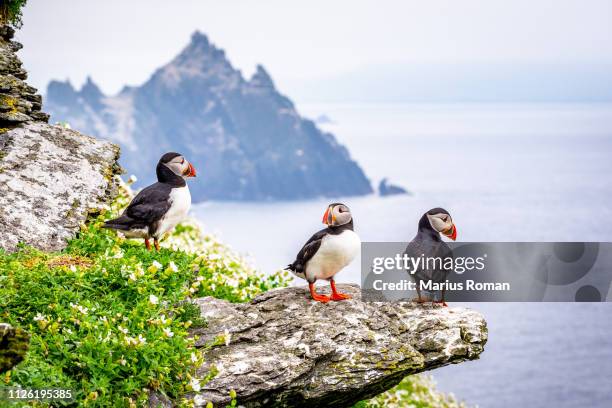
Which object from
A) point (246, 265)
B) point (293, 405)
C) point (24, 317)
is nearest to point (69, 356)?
point (24, 317)

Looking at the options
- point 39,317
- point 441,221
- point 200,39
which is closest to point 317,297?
point 441,221

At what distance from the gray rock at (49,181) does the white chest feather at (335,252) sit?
4.53 m

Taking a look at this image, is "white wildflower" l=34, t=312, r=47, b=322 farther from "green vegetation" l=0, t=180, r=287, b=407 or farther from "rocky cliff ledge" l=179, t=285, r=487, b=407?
"rocky cliff ledge" l=179, t=285, r=487, b=407

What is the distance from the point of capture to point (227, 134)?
7864 inches

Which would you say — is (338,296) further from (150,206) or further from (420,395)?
(420,395)

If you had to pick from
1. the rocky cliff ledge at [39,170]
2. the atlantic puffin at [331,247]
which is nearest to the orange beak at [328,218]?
the atlantic puffin at [331,247]

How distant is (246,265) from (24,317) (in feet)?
32.9

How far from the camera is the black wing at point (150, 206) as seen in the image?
40.4 ft

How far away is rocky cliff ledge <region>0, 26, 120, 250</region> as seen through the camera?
1323cm

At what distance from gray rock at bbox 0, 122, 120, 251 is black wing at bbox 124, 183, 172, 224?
1651mm

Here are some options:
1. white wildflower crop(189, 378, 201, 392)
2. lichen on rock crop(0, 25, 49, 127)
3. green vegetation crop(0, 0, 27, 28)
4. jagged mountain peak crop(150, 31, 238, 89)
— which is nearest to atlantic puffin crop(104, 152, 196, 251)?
white wildflower crop(189, 378, 201, 392)

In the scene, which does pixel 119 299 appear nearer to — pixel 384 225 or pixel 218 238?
pixel 218 238

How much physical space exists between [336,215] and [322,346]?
1.82 metres

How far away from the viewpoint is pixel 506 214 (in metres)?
121
